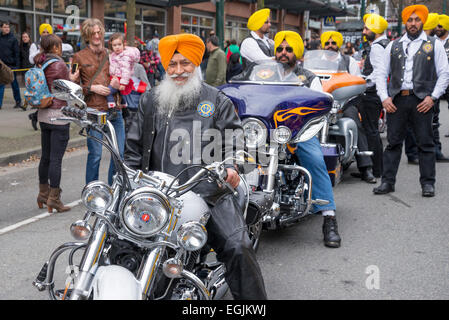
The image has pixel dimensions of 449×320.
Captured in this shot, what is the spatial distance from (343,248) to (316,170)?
72cm

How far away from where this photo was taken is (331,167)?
5.42 meters

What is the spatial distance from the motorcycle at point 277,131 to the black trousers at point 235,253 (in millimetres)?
708

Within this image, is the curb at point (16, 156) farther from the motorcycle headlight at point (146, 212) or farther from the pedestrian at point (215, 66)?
the motorcycle headlight at point (146, 212)

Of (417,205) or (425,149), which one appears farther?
(425,149)

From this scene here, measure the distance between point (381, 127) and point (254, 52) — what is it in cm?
417

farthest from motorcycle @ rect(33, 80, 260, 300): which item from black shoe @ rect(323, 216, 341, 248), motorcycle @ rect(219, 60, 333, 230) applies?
black shoe @ rect(323, 216, 341, 248)

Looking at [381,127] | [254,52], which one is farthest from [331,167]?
[381,127]

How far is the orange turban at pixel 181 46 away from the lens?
10.8ft

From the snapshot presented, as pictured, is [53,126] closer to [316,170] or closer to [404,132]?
[316,170]

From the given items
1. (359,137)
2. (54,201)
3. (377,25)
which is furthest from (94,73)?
(377,25)

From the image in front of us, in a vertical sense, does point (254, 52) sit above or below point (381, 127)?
above

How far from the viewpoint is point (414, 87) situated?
21.2ft
